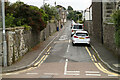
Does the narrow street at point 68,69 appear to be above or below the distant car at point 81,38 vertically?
below

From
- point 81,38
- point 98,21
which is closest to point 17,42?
point 81,38

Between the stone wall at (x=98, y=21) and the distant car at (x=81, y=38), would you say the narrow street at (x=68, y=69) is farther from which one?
→ the stone wall at (x=98, y=21)

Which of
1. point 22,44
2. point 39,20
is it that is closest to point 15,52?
point 22,44

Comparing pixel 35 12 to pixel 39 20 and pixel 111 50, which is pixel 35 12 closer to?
pixel 39 20

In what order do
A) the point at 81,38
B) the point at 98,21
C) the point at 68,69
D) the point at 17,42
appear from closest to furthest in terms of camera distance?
the point at 68,69, the point at 17,42, the point at 81,38, the point at 98,21

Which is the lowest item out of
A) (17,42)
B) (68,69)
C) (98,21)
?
(68,69)

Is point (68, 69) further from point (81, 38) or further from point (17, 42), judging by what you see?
point (81, 38)

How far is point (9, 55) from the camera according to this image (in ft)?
49.2

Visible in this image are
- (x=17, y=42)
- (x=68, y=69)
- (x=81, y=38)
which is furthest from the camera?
(x=81, y=38)

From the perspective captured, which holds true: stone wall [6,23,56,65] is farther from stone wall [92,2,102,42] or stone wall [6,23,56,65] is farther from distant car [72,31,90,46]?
stone wall [92,2,102,42]

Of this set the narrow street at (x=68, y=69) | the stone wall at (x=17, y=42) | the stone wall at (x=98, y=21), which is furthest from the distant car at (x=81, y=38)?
the narrow street at (x=68, y=69)

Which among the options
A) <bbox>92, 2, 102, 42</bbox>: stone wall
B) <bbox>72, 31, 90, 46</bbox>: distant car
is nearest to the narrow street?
<bbox>72, 31, 90, 46</bbox>: distant car

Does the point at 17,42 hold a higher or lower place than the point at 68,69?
higher

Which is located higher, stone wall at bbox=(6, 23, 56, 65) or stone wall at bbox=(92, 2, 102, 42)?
stone wall at bbox=(92, 2, 102, 42)
